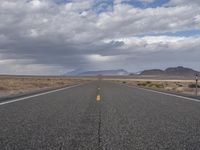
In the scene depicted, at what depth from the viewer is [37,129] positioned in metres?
7.42

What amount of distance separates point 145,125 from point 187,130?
104 cm

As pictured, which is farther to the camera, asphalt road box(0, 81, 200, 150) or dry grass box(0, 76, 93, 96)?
dry grass box(0, 76, 93, 96)

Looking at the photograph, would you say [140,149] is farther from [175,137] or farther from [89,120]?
[89,120]

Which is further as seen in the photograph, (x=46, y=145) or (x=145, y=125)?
(x=145, y=125)

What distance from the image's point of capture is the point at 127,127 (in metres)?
7.77

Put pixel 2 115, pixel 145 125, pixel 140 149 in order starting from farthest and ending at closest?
pixel 2 115
pixel 145 125
pixel 140 149

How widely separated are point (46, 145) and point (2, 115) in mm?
4488

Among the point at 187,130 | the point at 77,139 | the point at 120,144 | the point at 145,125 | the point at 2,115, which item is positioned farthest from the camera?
the point at 2,115

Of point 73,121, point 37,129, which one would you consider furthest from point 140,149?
point 73,121

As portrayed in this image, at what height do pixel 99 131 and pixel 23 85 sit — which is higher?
pixel 99 131

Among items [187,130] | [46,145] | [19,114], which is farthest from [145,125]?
[19,114]

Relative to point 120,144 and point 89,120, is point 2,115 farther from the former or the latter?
point 120,144

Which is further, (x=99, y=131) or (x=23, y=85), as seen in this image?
(x=23, y=85)

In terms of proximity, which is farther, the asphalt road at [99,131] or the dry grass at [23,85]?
the dry grass at [23,85]
